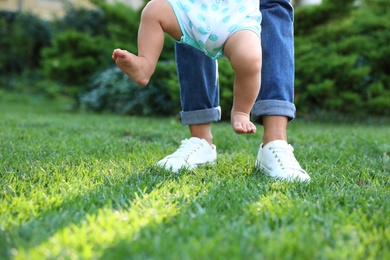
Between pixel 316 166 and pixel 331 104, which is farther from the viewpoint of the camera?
pixel 331 104

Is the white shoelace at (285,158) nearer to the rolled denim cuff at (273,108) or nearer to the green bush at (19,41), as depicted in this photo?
the rolled denim cuff at (273,108)

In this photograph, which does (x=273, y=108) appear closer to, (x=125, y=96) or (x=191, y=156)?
(x=191, y=156)

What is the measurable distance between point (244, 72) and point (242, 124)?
0.20 metres

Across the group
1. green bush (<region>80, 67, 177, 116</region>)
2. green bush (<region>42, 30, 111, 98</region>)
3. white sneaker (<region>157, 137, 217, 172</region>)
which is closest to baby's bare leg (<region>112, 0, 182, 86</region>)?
white sneaker (<region>157, 137, 217, 172</region>)

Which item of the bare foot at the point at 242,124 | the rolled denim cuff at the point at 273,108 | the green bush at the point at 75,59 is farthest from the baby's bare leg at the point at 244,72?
the green bush at the point at 75,59

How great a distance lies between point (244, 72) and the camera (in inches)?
72.1

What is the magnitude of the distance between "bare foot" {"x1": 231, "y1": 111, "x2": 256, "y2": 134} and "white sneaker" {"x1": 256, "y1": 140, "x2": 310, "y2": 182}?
190 millimetres

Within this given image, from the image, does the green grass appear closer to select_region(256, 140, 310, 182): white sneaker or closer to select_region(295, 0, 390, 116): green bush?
select_region(256, 140, 310, 182): white sneaker

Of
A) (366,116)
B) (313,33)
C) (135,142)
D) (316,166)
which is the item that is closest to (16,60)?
(313,33)

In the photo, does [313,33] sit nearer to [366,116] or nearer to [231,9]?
[366,116]

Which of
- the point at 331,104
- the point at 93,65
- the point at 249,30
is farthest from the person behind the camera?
the point at 93,65

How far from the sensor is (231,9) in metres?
Result: 1.88

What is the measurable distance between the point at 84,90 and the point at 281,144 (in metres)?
5.48

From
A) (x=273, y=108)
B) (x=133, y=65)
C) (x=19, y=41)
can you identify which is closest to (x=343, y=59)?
(x=273, y=108)
